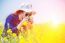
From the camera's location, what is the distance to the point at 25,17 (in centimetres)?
137

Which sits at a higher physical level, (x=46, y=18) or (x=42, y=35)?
(x=46, y=18)

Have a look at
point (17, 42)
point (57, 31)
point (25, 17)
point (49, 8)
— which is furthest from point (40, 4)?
point (17, 42)

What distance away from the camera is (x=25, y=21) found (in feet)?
4.46

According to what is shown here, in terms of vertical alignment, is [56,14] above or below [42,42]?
above

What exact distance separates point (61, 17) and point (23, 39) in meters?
0.43

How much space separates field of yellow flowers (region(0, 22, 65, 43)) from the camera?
130 centimetres

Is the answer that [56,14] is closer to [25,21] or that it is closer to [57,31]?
[57,31]

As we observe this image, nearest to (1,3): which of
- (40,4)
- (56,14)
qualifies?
(40,4)

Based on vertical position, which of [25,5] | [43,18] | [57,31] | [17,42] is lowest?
[17,42]

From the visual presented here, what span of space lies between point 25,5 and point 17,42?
1.24 feet

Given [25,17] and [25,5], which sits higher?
[25,5]

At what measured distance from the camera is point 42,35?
1315 mm

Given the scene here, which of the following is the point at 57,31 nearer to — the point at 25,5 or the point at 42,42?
the point at 42,42

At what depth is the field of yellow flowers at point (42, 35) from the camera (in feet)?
4.27
